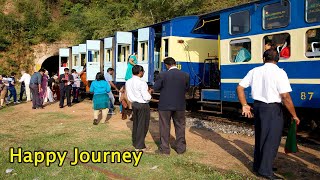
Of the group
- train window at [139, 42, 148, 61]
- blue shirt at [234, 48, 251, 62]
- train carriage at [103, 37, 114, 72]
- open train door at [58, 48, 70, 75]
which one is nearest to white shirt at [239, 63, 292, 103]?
blue shirt at [234, 48, 251, 62]

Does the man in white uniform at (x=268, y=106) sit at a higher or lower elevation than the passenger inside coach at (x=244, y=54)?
lower

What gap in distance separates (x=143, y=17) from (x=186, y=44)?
47.3ft

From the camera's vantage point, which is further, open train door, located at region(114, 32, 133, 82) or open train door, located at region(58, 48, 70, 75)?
open train door, located at region(58, 48, 70, 75)

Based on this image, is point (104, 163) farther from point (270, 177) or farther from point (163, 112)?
point (270, 177)

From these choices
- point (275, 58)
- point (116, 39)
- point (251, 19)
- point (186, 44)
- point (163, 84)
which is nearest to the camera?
point (275, 58)

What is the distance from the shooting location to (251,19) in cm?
969

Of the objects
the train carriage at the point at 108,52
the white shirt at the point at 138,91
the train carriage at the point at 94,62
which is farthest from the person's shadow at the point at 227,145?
the train carriage at the point at 94,62

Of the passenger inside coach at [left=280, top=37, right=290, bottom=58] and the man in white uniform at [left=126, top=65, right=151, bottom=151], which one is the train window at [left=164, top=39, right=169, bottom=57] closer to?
the passenger inside coach at [left=280, top=37, right=290, bottom=58]

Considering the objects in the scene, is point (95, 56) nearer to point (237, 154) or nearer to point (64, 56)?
point (64, 56)

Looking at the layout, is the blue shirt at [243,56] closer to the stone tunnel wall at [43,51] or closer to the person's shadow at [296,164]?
the person's shadow at [296,164]

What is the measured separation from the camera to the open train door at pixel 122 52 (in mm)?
16277

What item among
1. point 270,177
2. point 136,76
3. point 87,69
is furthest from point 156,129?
point 87,69

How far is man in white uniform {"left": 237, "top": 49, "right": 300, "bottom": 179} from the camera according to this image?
4.99 meters

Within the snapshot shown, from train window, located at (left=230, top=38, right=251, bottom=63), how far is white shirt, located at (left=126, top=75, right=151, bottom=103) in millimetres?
3924
